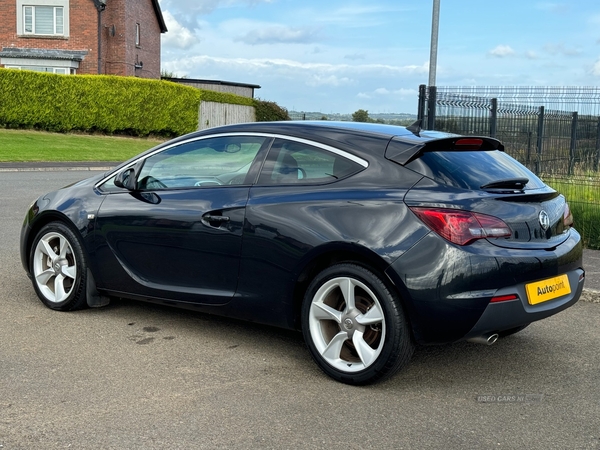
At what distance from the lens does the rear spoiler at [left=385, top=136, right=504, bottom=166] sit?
4699mm

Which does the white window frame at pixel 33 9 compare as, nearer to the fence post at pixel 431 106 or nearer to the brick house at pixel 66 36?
the brick house at pixel 66 36

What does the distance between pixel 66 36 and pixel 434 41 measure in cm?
3112

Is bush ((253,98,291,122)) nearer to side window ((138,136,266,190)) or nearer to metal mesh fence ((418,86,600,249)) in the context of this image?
metal mesh fence ((418,86,600,249))

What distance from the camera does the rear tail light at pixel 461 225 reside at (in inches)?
170

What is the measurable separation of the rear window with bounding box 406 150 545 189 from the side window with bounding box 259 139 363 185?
1.42ft

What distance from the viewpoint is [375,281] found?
4.46 metres

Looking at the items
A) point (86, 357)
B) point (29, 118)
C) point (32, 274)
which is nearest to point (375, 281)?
point (86, 357)

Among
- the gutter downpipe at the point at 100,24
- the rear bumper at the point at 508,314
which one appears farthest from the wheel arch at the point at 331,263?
the gutter downpipe at the point at 100,24

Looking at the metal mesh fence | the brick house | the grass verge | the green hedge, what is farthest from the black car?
the brick house

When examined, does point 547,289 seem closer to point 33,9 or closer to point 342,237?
point 342,237

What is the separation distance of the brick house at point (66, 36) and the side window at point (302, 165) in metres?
37.5

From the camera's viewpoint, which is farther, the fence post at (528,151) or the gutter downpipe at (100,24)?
the gutter downpipe at (100,24)

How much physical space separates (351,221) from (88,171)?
18729mm

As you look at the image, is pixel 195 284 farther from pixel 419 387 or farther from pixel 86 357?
pixel 419 387
